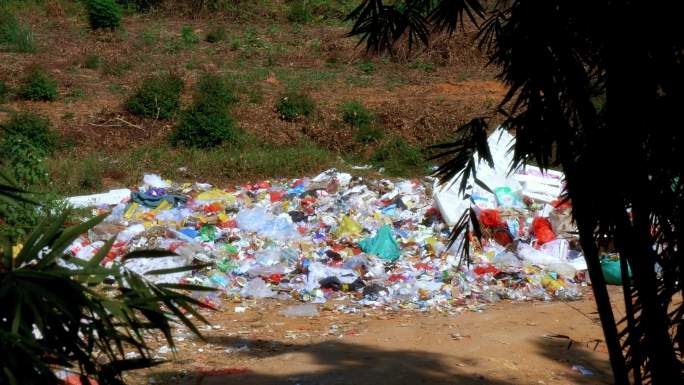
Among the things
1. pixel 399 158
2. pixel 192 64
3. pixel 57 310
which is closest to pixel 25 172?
pixel 399 158

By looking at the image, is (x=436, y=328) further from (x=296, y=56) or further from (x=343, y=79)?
(x=296, y=56)

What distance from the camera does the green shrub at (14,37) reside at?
1481 cm

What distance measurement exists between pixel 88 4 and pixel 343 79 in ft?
19.0

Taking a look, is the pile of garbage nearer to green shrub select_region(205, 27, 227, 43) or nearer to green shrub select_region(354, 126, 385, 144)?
green shrub select_region(354, 126, 385, 144)

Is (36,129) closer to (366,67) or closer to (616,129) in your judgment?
(366,67)

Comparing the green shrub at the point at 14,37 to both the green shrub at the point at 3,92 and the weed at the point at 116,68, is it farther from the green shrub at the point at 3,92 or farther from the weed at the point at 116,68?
the green shrub at the point at 3,92

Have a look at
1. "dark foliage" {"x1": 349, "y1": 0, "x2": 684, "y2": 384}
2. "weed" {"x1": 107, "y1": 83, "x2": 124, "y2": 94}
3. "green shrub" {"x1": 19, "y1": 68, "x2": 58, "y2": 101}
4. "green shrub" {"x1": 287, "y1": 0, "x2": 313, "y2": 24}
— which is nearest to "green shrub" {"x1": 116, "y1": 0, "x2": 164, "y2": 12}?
"green shrub" {"x1": 287, "y1": 0, "x2": 313, "y2": 24}

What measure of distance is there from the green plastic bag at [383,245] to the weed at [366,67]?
24.2 feet

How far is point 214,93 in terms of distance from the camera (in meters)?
11.9

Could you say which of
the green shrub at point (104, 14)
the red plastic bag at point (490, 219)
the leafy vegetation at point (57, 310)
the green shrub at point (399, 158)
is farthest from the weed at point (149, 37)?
the leafy vegetation at point (57, 310)

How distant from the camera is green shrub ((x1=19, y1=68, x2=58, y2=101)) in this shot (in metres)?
12.4

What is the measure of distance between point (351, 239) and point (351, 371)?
3.12 m

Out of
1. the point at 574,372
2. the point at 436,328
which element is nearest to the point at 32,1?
the point at 436,328

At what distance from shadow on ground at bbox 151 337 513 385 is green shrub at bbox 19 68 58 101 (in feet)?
27.0
